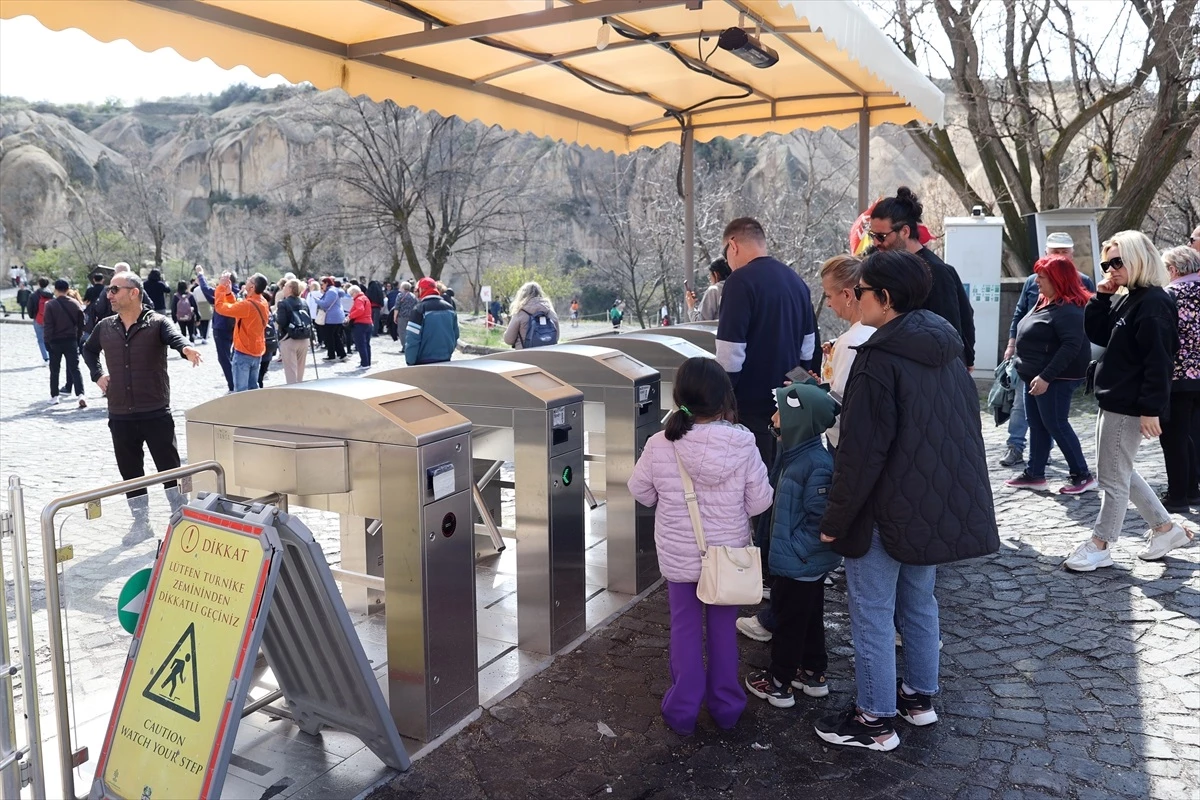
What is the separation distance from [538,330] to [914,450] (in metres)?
4.90

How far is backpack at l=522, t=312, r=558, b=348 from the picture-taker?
7402 millimetres

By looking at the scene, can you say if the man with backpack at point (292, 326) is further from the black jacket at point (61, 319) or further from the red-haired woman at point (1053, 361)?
the red-haired woman at point (1053, 361)

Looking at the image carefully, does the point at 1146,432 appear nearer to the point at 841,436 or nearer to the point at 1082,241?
the point at 841,436

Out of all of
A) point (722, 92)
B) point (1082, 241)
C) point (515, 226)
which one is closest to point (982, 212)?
point (1082, 241)

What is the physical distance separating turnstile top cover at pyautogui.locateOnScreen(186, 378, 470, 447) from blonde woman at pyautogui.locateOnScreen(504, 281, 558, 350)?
421cm

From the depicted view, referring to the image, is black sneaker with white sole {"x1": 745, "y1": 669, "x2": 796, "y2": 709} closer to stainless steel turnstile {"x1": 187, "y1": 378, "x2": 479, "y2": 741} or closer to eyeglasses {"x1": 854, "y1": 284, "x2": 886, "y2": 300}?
stainless steel turnstile {"x1": 187, "y1": 378, "x2": 479, "y2": 741}

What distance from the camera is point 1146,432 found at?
4.41m

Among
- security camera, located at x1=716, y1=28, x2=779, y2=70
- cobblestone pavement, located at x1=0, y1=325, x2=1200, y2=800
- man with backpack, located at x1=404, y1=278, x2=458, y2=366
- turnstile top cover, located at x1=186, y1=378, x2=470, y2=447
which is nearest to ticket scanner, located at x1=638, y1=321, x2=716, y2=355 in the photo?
security camera, located at x1=716, y1=28, x2=779, y2=70

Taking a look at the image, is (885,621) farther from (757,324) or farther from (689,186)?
(689,186)

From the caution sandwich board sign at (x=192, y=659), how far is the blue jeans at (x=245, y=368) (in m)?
7.13

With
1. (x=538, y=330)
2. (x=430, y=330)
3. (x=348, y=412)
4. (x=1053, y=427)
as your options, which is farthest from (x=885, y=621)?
(x=430, y=330)

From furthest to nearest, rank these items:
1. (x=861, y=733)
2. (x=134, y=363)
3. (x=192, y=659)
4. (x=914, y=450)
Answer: (x=134, y=363) → (x=861, y=733) → (x=914, y=450) → (x=192, y=659)

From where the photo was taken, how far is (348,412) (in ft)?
9.67

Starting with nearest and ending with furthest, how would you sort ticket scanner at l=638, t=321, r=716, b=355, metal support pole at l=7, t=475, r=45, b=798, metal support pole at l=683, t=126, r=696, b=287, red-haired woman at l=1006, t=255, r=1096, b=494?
metal support pole at l=7, t=475, r=45, b=798 → red-haired woman at l=1006, t=255, r=1096, b=494 → ticket scanner at l=638, t=321, r=716, b=355 → metal support pole at l=683, t=126, r=696, b=287
